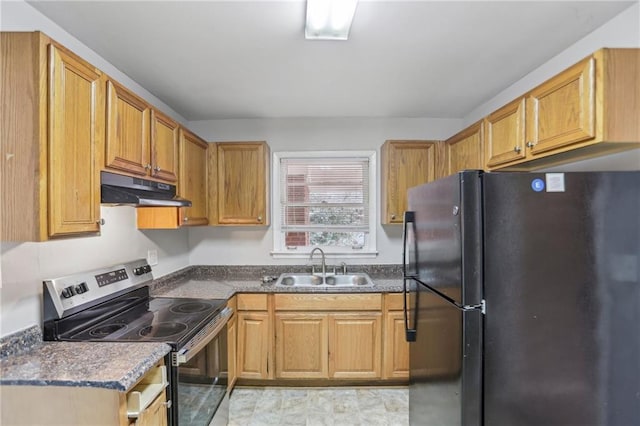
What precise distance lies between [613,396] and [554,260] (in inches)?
24.1

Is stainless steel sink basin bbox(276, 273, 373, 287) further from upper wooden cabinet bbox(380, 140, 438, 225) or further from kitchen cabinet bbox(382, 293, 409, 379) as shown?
upper wooden cabinet bbox(380, 140, 438, 225)

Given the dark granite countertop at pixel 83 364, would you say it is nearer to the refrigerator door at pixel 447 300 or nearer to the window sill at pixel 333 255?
the refrigerator door at pixel 447 300

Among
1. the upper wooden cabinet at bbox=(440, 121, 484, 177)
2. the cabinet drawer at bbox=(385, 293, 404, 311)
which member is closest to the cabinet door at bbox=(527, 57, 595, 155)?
the upper wooden cabinet at bbox=(440, 121, 484, 177)

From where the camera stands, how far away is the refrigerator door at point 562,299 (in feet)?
4.01

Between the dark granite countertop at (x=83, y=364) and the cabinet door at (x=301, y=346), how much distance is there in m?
1.26

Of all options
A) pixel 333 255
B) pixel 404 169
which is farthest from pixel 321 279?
pixel 404 169

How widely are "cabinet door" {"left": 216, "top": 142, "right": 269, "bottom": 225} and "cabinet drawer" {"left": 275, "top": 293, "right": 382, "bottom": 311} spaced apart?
0.80 meters

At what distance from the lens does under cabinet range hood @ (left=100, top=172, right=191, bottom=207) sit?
1492mm

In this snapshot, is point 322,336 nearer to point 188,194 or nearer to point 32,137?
point 188,194

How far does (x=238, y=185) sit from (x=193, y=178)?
1.42 feet

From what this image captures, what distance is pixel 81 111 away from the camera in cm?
136

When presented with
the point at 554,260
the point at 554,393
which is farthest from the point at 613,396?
the point at 554,260

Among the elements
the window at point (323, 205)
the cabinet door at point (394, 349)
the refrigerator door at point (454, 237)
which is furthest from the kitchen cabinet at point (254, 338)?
the refrigerator door at point (454, 237)

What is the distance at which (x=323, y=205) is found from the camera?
125 inches
